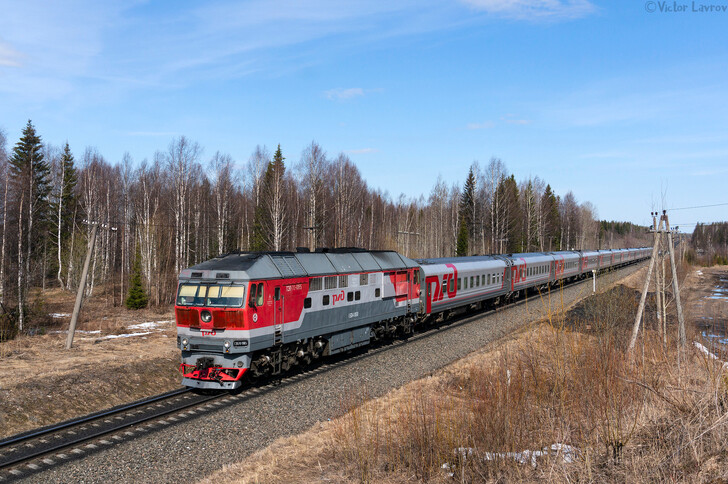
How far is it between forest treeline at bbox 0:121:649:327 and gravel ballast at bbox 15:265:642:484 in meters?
14.4

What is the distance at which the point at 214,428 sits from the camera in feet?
36.3

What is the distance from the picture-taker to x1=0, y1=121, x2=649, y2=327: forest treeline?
28.8 m

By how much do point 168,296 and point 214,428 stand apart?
84.9 feet

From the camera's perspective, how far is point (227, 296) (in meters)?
13.0

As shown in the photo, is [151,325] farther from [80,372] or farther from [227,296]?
[227,296]

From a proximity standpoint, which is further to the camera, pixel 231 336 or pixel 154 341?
pixel 154 341

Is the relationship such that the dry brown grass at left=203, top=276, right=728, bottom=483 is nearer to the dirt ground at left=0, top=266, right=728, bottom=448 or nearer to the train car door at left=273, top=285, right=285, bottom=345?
the dirt ground at left=0, top=266, right=728, bottom=448

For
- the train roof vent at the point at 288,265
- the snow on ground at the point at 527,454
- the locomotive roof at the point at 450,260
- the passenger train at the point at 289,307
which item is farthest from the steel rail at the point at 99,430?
the locomotive roof at the point at 450,260

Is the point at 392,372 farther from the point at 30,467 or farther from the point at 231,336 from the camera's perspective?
the point at 30,467

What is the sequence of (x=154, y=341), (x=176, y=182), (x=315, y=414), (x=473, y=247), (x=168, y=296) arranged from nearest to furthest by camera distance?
1. (x=315, y=414)
2. (x=154, y=341)
3. (x=168, y=296)
4. (x=176, y=182)
5. (x=473, y=247)

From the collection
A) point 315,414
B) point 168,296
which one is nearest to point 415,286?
point 315,414

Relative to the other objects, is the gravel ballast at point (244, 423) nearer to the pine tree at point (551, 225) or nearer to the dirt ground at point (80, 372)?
the dirt ground at point (80, 372)

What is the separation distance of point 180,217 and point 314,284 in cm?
2583

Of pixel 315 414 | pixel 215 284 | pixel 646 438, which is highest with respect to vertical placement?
pixel 215 284
